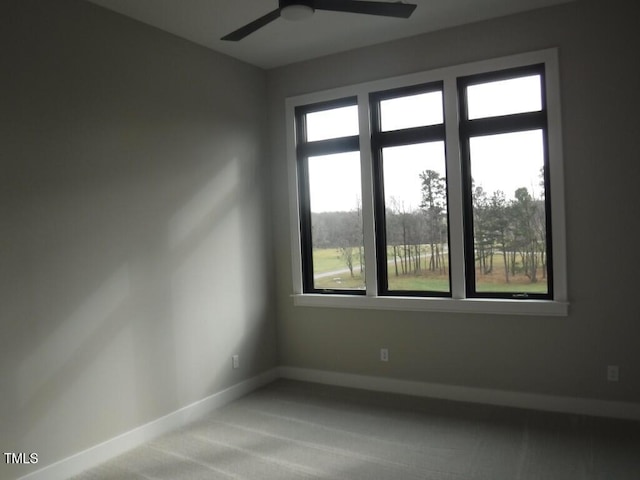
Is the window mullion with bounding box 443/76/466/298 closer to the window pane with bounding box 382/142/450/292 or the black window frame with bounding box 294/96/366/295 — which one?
the window pane with bounding box 382/142/450/292

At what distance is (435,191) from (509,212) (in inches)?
24.6

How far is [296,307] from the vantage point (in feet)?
15.6

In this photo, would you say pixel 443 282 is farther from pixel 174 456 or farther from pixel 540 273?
pixel 174 456

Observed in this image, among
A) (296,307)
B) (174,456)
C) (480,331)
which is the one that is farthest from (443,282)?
(174,456)

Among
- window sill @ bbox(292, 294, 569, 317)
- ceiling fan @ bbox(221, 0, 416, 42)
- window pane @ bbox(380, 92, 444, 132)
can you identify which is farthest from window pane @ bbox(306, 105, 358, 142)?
ceiling fan @ bbox(221, 0, 416, 42)

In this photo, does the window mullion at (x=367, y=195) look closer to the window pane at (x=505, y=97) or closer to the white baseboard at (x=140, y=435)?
the window pane at (x=505, y=97)

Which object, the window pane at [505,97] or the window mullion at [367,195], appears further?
the window mullion at [367,195]

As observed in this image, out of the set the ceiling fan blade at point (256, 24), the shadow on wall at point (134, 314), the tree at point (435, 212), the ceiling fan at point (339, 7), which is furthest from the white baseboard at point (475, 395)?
the ceiling fan blade at point (256, 24)

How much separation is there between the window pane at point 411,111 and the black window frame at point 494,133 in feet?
0.71

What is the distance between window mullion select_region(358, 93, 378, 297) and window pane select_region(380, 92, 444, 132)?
0.17m

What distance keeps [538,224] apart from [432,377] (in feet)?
5.00

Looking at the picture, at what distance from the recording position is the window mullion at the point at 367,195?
171 inches

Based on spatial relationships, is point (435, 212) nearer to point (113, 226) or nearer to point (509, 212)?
point (509, 212)

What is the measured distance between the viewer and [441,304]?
13.2 feet
